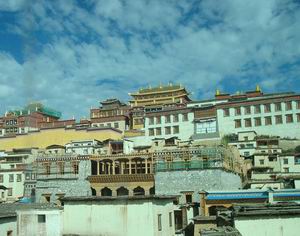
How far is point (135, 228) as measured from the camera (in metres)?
22.2

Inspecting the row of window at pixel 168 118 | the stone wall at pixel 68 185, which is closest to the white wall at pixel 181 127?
the row of window at pixel 168 118

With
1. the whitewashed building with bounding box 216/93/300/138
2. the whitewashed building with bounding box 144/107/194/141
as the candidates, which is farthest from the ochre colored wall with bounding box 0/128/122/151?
the whitewashed building with bounding box 216/93/300/138

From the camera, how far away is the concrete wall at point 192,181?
129 ft

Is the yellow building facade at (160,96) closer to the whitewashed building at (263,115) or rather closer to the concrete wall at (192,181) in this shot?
the whitewashed building at (263,115)

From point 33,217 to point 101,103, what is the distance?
56202 millimetres

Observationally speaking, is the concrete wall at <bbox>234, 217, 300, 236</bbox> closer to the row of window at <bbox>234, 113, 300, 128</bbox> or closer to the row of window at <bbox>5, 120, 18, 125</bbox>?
the row of window at <bbox>234, 113, 300, 128</bbox>

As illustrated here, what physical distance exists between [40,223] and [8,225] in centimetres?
182

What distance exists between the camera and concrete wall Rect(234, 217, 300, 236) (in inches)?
662

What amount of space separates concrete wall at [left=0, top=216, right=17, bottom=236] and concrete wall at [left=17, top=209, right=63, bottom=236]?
41 centimetres

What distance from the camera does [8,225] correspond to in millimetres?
22516

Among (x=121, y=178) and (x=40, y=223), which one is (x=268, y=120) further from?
(x=40, y=223)

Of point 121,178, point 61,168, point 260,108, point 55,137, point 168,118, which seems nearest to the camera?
point 121,178

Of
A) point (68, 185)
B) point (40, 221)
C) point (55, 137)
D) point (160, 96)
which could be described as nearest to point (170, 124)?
point (160, 96)

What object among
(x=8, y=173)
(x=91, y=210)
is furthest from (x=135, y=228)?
(x=8, y=173)
